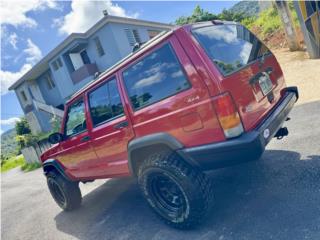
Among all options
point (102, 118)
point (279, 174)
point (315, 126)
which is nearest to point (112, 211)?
point (102, 118)

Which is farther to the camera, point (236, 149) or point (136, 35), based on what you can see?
point (136, 35)

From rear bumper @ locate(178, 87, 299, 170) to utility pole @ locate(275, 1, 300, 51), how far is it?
34.1 ft

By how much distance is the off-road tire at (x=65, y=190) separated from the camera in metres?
5.16

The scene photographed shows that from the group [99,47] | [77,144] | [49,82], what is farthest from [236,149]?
[49,82]

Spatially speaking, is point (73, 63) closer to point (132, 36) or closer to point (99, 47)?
point (99, 47)

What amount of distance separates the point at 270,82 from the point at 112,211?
321 centimetres

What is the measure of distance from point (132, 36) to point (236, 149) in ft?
67.2

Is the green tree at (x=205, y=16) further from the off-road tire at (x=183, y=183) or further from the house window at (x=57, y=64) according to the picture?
the off-road tire at (x=183, y=183)

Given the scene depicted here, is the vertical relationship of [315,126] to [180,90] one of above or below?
below

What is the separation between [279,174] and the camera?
387 cm

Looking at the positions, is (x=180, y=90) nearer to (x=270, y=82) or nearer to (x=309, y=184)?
(x=270, y=82)

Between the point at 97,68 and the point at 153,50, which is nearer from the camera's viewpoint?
the point at 153,50

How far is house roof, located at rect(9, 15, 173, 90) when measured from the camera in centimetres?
1988

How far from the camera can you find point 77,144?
14.8 feet
